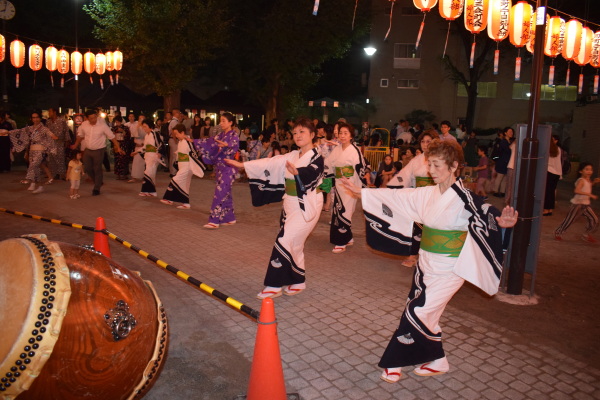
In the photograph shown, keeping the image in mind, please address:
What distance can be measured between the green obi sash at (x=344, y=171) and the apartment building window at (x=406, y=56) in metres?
26.5

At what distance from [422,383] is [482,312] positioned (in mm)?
1815

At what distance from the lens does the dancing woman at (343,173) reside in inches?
301

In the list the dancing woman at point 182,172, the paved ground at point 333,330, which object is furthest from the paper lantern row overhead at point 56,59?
the paved ground at point 333,330

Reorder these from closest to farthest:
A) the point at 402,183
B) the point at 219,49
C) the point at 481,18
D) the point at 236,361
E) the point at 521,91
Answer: the point at 236,361
the point at 402,183
the point at 481,18
the point at 219,49
the point at 521,91

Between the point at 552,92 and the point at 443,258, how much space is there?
105 feet

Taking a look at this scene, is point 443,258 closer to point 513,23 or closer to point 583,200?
point 583,200

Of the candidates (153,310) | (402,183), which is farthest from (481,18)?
(153,310)

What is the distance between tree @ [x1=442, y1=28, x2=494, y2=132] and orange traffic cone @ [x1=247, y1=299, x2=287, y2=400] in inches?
1107

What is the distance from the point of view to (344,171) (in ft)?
25.3

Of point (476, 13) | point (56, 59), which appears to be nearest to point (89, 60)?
point (56, 59)

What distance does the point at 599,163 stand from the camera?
1842 cm

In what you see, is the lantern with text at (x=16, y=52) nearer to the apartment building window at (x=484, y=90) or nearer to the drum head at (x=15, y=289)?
the drum head at (x=15, y=289)

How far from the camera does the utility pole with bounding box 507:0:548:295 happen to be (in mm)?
5582

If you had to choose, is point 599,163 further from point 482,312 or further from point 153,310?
point 153,310
